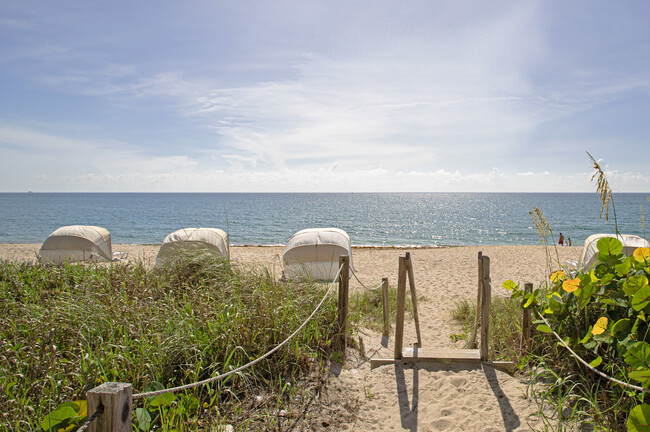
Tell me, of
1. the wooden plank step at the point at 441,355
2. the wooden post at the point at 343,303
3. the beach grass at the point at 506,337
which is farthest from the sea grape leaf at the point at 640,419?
the wooden post at the point at 343,303

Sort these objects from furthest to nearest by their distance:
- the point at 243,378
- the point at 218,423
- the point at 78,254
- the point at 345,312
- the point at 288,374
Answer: the point at 78,254, the point at 345,312, the point at 288,374, the point at 243,378, the point at 218,423

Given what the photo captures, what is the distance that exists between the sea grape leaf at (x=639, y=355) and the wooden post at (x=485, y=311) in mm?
2007

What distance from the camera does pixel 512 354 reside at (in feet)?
15.6

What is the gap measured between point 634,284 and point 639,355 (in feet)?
1.90

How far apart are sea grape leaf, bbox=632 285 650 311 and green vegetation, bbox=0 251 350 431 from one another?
9.24 feet

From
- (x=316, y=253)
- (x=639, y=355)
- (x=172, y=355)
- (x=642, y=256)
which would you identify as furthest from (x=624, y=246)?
Answer: (x=172, y=355)

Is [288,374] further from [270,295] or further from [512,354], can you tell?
[512,354]

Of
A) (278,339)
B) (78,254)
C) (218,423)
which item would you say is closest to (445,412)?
(278,339)

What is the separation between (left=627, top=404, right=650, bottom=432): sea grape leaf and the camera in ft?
7.66

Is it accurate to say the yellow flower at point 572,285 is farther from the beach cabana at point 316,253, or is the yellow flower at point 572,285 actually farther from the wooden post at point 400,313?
the beach cabana at point 316,253

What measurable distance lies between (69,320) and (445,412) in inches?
152

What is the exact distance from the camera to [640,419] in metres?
2.36

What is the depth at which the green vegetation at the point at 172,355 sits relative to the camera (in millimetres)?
3004

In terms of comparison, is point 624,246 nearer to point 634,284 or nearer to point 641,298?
point 634,284
